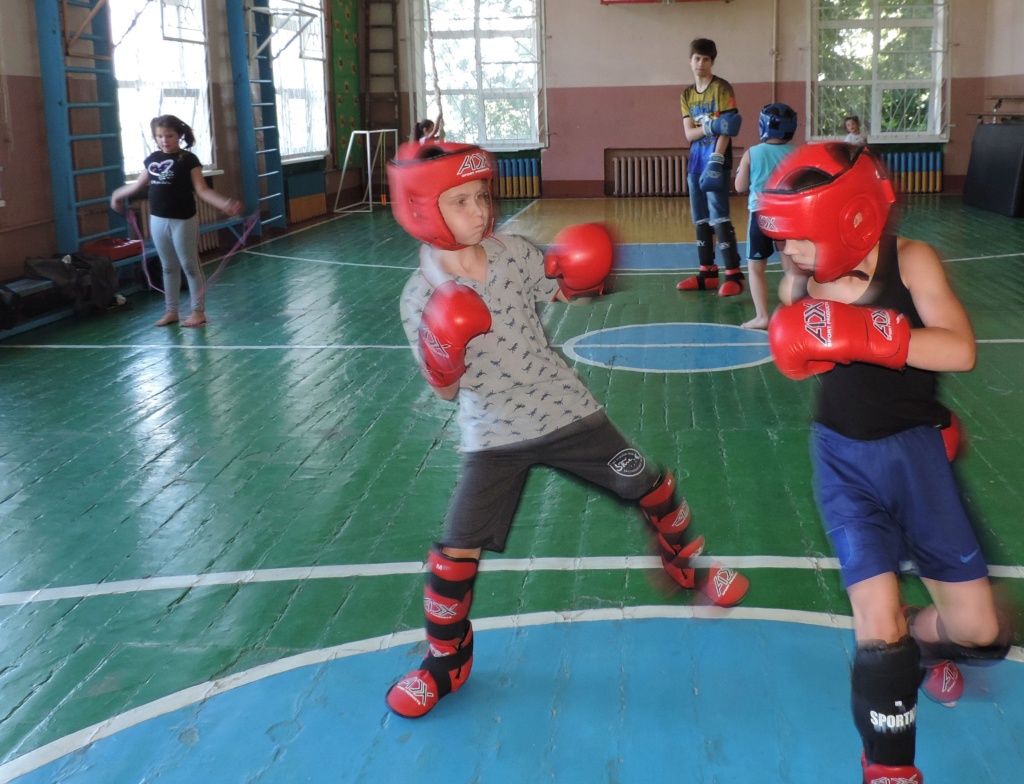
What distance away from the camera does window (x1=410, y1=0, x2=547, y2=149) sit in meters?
15.3

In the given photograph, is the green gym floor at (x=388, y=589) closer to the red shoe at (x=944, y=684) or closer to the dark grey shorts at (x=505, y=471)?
the red shoe at (x=944, y=684)

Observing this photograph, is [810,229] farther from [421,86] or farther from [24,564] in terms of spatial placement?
[421,86]

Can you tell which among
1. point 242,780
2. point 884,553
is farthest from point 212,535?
point 884,553

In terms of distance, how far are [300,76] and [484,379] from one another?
40.0ft

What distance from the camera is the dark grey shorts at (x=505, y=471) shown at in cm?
239

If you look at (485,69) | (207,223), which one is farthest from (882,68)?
(207,223)

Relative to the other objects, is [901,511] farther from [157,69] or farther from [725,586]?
[157,69]

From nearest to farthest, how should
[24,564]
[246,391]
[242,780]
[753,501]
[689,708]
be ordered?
[242,780], [689,708], [24,564], [753,501], [246,391]

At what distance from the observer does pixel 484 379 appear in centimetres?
239

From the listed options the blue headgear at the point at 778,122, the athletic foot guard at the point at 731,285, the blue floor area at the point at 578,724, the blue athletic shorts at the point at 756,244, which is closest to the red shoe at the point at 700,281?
the athletic foot guard at the point at 731,285

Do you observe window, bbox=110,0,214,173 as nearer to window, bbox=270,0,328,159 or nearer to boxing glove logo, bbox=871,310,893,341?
window, bbox=270,0,328,159

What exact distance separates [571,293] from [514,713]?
98cm

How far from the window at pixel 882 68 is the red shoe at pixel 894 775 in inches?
562

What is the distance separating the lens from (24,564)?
335 cm
